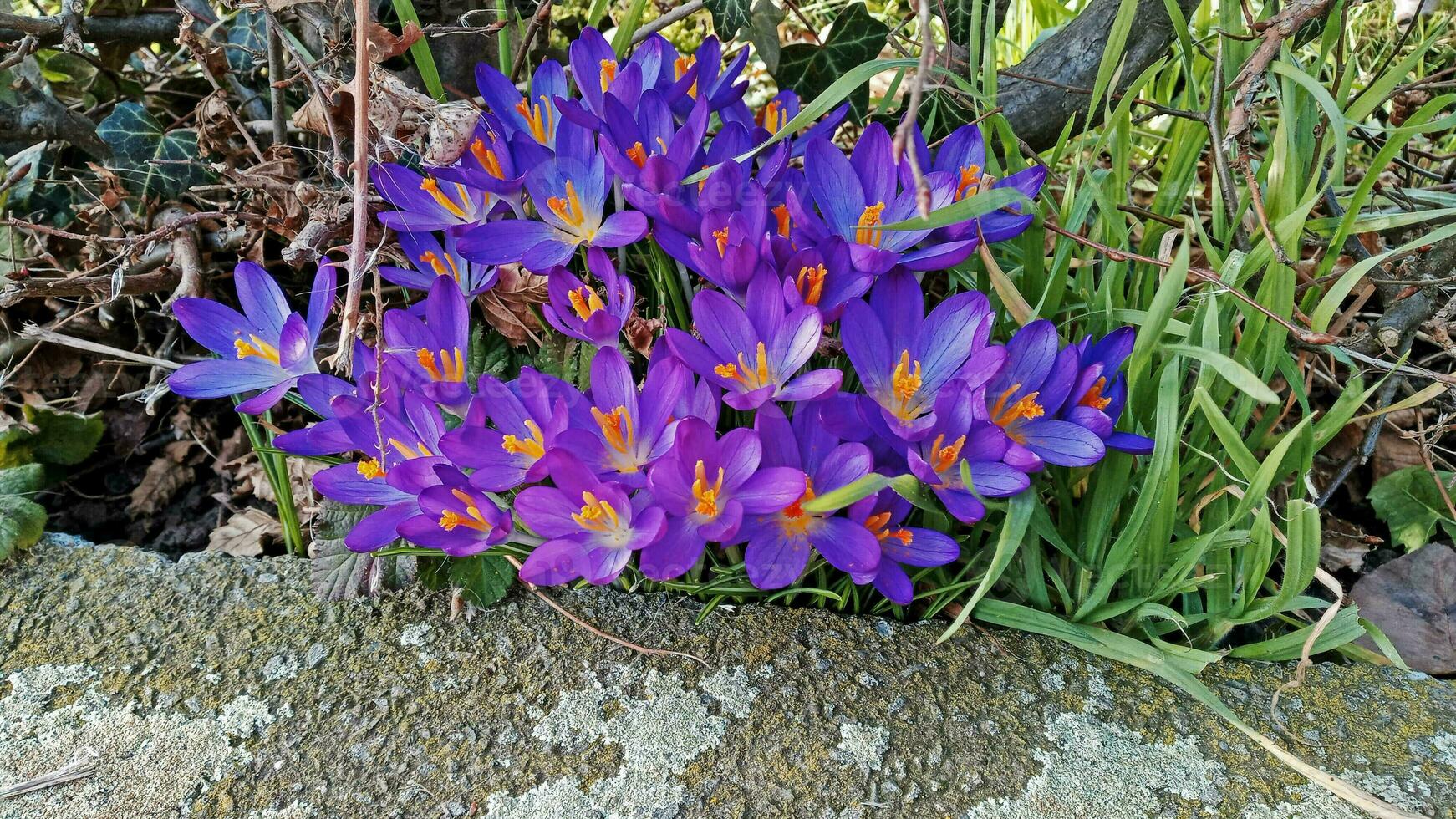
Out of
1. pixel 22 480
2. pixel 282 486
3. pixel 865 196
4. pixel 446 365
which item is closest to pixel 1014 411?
pixel 865 196

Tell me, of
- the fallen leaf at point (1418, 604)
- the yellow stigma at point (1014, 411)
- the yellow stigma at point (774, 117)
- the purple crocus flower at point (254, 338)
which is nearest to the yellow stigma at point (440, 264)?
the purple crocus flower at point (254, 338)

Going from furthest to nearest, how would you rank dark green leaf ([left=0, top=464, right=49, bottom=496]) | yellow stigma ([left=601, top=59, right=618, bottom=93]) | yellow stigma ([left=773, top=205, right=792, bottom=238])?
dark green leaf ([left=0, top=464, right=49, bottom=496])
yellow stigma ([left=601, top=59, right=618, bottom=93])
yellow stigma ([left=773, top=205, right=792, bottom=238])

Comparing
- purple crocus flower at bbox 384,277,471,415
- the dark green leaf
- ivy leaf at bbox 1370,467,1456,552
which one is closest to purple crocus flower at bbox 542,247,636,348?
purple crocus flower at bbox 384,277,471,415

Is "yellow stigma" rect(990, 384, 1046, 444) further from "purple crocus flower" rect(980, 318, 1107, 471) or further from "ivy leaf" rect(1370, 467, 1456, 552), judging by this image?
"ivy leaf" rect(1370, 467, 1456, 552)

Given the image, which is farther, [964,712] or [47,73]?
[47,73]

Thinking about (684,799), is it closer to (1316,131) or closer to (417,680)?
(417,680)

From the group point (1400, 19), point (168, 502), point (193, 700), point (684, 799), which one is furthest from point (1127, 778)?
point (1400, 19)

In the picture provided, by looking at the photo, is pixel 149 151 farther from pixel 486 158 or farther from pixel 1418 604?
pixel 1418 604
